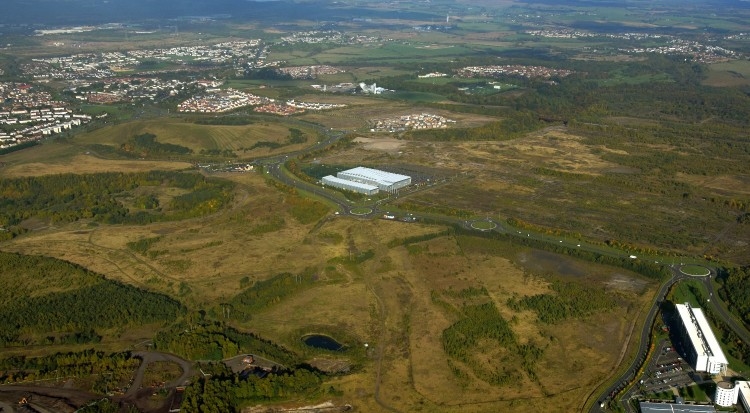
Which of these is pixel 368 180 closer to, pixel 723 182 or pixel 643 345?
pixel 643 345

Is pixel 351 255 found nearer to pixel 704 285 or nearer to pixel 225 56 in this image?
pixel 704 285

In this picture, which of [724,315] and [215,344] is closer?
[215,344]

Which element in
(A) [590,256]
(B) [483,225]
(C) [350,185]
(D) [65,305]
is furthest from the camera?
(C) [350,185]

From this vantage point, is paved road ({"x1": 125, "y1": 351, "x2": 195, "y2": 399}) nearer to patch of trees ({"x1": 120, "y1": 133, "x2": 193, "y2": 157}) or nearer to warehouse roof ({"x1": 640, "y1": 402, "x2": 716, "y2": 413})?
warehouse roof ({"x1": 640, "y1": 402, "x2": 716, "y2": 413})

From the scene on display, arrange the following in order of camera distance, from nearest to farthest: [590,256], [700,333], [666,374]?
[666,374] → [700,333] → [590,256]

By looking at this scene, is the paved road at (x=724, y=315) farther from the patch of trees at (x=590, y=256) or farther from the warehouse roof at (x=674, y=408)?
the warehouse roof at (x=674, y=408)

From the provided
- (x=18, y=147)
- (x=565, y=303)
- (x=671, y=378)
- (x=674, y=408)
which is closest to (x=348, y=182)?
(x=565, y=303)

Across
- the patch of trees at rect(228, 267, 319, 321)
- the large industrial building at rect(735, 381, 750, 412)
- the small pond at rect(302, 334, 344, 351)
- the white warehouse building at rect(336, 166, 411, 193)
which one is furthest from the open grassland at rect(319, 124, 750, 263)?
the small pond at rect(302, 334, 344, 351)
